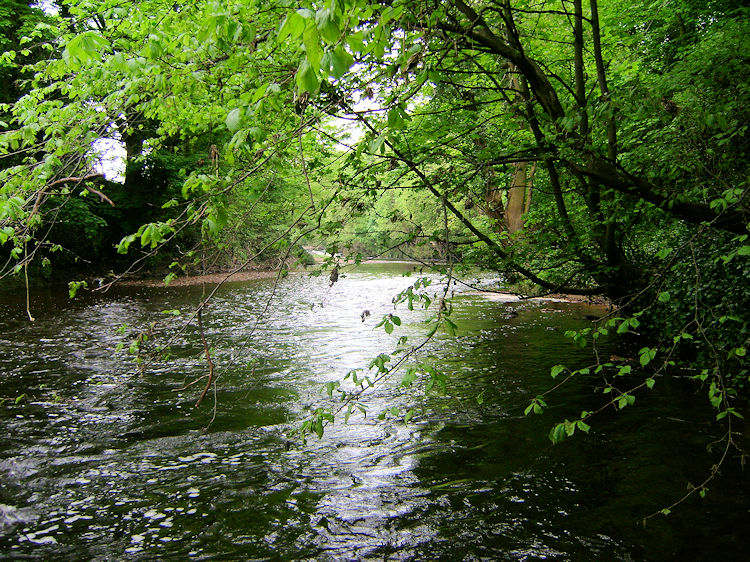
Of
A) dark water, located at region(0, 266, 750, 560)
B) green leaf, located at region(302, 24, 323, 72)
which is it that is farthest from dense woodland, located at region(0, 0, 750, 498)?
dark water, located at region(0, 266, 750, 560)

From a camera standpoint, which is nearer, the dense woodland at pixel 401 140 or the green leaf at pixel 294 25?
the green leaf at pixel 294 25

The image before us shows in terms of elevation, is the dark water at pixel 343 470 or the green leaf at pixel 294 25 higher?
the green leaf at pixel 294 25

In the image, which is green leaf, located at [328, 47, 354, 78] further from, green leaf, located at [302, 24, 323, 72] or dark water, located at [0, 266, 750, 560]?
dark water, located at [0, 266, 750, 560]

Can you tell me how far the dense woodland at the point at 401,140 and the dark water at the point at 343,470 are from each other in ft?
2.75

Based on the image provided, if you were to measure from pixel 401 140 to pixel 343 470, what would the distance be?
434 centimetres

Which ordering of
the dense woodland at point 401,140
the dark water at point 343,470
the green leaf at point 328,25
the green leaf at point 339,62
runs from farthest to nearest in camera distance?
the dark water at point 343,470, the dense woodland at point 401,140, the green leaf at point 339,62, the green leaf at point 328,25

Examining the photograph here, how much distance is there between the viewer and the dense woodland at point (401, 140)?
3102 mm

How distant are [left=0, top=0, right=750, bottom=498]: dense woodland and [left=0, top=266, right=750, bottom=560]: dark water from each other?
33.0 inches

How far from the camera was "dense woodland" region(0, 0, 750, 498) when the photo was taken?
10.2 feet

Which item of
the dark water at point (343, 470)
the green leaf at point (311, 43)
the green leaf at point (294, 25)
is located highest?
the green leaf at point (294, 25)

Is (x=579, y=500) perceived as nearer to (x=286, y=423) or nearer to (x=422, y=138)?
(x=286, y=423)

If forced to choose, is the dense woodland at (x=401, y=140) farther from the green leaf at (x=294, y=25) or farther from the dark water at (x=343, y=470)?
the dark water at (x=343, y=470)

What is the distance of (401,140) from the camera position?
268 inches

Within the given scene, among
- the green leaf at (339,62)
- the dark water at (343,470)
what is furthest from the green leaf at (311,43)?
the dark water at (343,470)
